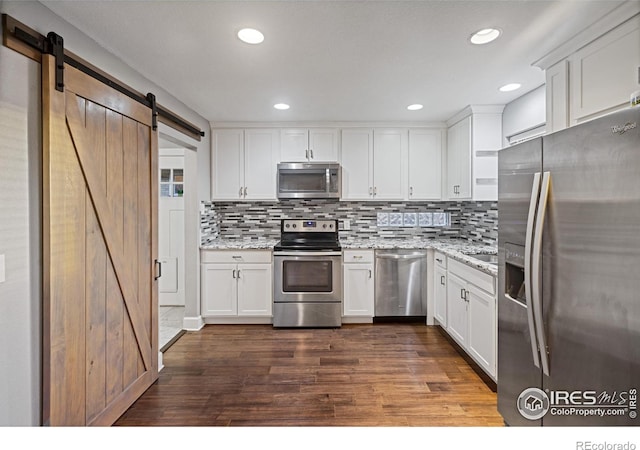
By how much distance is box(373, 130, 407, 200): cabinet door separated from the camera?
3.98 m

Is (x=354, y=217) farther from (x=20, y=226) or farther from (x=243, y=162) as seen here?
(x=20, y=226)

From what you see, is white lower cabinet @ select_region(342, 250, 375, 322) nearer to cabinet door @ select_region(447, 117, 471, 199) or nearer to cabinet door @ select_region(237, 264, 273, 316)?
cabinet door @ select_region(237, 264, 273, 316)

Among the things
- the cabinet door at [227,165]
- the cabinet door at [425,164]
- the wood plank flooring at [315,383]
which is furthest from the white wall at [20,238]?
the cabinet door at [425,164]

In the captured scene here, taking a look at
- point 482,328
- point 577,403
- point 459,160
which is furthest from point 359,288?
point 577,403

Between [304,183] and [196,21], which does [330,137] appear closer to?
[304,183]

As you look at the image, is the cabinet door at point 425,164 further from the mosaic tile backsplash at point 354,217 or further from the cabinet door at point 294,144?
the cabinet door at point 294,144

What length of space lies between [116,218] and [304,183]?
7.15 feet

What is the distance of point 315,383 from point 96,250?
174 centimetres

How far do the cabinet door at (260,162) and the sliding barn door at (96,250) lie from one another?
1.52 m

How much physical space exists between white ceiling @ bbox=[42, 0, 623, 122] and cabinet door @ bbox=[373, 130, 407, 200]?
2.81 feet

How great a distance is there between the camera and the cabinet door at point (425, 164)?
3.99 meters

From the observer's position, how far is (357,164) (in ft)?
13.1

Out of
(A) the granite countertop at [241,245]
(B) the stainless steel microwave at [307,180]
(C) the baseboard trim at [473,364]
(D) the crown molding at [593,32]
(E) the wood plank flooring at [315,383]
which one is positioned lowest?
(E) the wood plank flooring at [315,383]

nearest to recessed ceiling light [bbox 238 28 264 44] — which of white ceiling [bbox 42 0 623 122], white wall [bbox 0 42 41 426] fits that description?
white ceiling [bbox 42 0 623 122]
